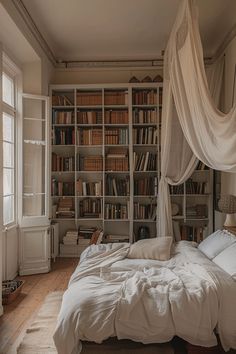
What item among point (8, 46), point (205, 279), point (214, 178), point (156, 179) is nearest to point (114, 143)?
point (156, 179)

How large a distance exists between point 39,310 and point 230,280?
71.4 inches

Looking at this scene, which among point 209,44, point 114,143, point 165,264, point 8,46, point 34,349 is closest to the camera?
point 34,349

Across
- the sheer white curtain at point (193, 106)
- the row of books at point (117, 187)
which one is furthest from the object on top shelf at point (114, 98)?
the sheer white curtain at point (193, 106)

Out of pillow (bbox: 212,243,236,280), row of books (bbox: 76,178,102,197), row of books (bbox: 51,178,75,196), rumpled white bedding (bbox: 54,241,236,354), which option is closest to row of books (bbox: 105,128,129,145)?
row of books (bbox: 76,178,102,197)

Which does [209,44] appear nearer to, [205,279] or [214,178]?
[214,178]

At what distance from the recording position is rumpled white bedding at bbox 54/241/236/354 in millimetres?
2025

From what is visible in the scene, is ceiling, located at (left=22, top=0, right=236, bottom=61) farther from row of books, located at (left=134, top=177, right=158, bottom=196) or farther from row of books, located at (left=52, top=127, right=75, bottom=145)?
row of books, located at (left=134, top=177, right=158, bottom=196)

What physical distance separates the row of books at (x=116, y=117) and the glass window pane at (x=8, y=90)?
147cm

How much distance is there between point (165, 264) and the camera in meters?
2.98

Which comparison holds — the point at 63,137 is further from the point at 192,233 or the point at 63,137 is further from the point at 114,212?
the point at 192,233

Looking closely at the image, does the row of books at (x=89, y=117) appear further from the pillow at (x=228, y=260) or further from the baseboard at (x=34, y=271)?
the pillow at (x=228, y=260)

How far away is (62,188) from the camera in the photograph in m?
5.09

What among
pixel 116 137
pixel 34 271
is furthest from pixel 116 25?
pixel 34 271

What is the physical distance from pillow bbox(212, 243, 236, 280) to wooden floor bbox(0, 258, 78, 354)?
179 cm
